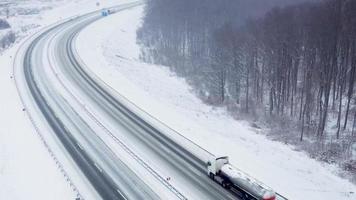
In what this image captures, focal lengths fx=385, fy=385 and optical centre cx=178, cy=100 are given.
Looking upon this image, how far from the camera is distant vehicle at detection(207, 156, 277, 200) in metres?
27.7

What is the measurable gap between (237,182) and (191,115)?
21.2 metres

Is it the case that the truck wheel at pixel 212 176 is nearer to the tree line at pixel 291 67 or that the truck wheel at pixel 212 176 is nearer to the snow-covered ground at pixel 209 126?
the snow-covered ground at pixel 209 126

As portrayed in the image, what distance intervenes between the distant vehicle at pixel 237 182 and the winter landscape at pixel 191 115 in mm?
104

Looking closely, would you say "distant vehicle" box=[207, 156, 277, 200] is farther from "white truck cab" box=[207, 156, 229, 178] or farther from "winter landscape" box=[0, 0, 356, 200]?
"winter landscape" box=[0, 0, 356, 200]

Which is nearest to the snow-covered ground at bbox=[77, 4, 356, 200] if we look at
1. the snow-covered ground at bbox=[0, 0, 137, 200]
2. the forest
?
the forest

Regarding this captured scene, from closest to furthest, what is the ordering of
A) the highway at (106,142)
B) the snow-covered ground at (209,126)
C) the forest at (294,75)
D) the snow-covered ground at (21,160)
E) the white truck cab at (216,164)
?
the white truck cab at (216,164)
the snow-covered ground at (209,126)
the highway at (106,142)
the snow-covered ground at (21,160)
the forest at (294,75)

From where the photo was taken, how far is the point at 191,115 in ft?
165

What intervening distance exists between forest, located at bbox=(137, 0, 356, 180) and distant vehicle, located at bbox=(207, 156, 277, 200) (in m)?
12.2

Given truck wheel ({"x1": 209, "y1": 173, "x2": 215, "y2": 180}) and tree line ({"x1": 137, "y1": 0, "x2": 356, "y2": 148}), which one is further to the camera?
tree line ({"x1": 137, "y1": 0, "x2": 356, "y2": 148})

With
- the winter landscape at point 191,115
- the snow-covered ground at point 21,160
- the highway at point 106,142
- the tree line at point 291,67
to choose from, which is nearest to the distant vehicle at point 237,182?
the winter landscape at point 191,115

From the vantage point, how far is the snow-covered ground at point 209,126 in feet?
107

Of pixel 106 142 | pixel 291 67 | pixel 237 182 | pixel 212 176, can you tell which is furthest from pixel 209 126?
pixel 291 67

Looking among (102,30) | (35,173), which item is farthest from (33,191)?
(102,30)

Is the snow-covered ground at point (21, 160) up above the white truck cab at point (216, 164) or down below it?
below
